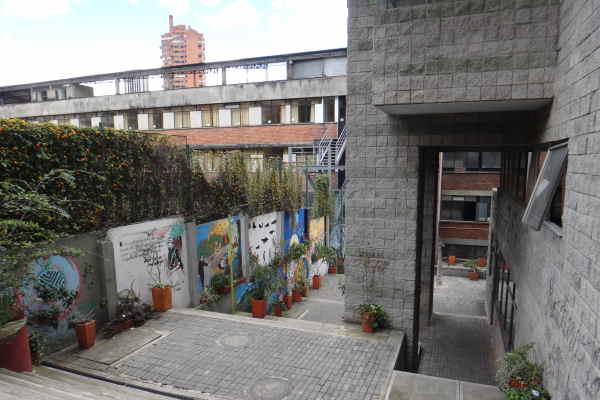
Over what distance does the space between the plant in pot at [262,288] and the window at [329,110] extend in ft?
53.6

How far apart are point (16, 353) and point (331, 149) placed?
20.0 meters

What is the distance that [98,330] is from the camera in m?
7.68

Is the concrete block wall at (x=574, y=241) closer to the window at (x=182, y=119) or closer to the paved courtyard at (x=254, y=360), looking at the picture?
the paved courtyard at (x=254, y=360)

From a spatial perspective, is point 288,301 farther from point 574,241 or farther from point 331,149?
point 331,149

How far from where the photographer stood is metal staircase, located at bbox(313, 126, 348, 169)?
21.8 m

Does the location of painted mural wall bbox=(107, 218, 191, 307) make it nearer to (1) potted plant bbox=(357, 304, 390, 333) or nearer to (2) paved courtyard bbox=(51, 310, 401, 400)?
(2) paved courtyard bbox=(51, 310, 401, 400)

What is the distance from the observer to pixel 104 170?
26.2ft

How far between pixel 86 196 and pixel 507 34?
7916 millimetres

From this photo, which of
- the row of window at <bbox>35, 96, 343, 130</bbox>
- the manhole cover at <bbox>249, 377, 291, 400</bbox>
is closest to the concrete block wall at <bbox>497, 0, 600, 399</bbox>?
the manhole cover at <bbox>249, 377, 291, 400</bbox>

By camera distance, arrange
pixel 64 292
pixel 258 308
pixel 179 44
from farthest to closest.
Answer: pixel 179 44 < pixel 258 308 < pixel 64 292

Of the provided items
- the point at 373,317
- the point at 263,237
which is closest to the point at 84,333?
the point at 373,317

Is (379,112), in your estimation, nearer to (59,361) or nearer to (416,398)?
(416,398)

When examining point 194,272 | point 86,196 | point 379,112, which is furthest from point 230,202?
point 379,112

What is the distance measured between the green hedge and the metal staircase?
12.0 m
